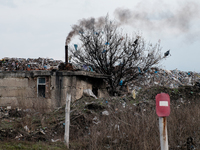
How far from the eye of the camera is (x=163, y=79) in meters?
21.7

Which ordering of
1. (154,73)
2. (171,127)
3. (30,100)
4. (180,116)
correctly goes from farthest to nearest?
(154,73) < (30,100) < (180,116) < (171,127)

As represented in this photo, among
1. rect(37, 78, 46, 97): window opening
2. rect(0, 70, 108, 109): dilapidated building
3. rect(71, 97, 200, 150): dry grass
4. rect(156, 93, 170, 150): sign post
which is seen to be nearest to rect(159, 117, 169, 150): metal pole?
rect(156, 93, 170, 150): sign post

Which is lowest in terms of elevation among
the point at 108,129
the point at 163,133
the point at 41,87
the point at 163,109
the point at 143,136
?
the point at 143,136

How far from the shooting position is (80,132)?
8727 millimetres

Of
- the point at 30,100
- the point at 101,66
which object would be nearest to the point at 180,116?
the point at 30,100

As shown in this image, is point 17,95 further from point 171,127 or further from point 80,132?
point 171,127

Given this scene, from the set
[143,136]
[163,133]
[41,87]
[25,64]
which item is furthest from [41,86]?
[163,133]

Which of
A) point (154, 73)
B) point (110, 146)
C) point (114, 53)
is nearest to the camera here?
point (110, 146)

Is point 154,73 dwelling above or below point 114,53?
below

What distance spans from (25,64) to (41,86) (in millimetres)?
8823

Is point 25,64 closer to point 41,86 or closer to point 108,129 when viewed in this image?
point 41,86

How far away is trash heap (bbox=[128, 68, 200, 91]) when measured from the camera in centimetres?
2041

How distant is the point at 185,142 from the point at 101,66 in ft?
42.9

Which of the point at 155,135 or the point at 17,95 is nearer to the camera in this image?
the point at 155,135
